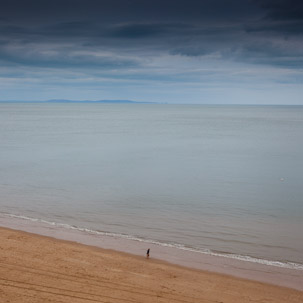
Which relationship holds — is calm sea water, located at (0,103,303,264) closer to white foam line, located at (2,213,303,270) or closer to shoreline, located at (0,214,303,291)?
white foam line, located at (2,213,303,270)

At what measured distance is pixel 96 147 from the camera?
147 ft

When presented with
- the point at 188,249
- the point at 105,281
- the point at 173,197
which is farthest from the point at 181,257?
the point at 173,197

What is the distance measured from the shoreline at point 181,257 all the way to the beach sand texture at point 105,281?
49cm

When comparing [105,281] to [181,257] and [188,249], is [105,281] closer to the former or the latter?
[181,257]

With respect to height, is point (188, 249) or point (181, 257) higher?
point (188, 249)

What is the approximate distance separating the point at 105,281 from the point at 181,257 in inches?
142

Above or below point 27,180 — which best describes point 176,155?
above

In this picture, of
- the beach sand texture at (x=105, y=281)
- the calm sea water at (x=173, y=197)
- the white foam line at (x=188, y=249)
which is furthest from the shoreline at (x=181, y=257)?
the calm sea water at (x=173, y=197)

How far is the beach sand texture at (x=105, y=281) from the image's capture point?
902cm

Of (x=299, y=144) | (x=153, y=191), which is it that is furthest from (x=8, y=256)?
(x=299, y=144)

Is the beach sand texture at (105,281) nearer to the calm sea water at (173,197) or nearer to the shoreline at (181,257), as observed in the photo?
the shoreline at (181,257)

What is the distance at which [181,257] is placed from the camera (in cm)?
1278

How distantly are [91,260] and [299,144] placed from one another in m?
44.0

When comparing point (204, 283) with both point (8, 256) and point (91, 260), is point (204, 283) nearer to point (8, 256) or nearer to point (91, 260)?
point (91, 260)
